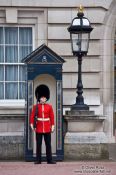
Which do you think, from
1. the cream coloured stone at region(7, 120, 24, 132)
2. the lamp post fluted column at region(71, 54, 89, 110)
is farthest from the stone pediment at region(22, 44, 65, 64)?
the cream coloured stone at region(7, 120, 24, 132)

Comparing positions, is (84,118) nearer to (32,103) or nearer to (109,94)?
(32,103)

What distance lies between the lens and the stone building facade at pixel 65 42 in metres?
21.5

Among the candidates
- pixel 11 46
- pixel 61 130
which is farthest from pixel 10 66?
pixel 61 130

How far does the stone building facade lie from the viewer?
2145 cm

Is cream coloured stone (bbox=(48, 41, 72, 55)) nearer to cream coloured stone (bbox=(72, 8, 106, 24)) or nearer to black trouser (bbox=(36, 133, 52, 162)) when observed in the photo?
cream coloured stone (bbox=(72, 8, 106, 24))

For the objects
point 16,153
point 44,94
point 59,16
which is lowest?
point 16,153

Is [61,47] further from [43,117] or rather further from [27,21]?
[43,117]

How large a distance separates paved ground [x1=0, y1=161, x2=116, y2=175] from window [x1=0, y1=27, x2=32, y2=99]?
374cm

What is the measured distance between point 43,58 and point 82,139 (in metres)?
2.06

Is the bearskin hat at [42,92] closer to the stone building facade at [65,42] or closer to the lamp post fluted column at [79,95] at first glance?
the lamp post fluted column at [79,95]

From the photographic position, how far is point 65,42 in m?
21.6

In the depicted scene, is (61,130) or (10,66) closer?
(61,130)

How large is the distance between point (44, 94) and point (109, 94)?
3619 millimetres

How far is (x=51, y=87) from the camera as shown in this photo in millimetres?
18938
